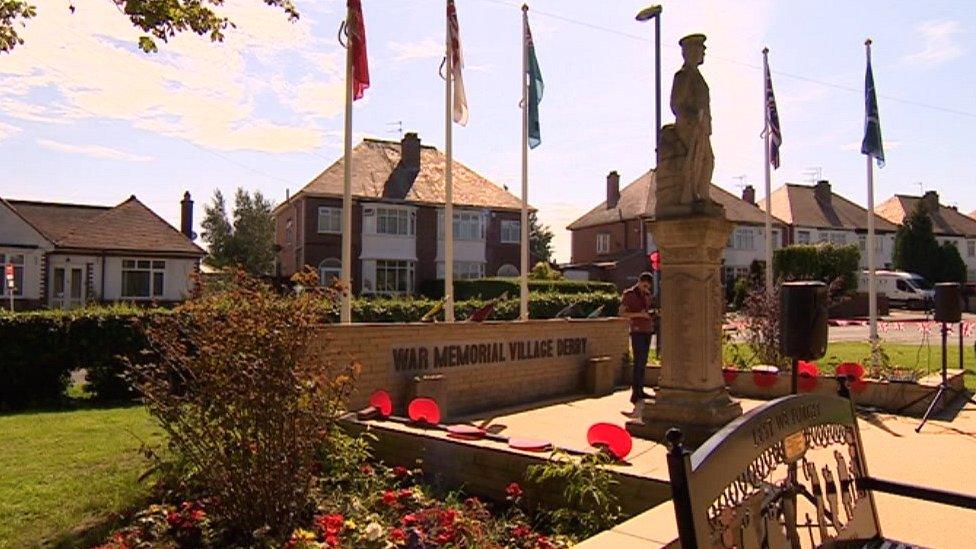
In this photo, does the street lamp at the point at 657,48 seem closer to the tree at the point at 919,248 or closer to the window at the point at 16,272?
the window at the point at 16,272

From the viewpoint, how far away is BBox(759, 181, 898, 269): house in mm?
52469

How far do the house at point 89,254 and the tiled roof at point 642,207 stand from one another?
26575 mm

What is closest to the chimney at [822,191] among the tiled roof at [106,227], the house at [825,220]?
the house at [825,220]

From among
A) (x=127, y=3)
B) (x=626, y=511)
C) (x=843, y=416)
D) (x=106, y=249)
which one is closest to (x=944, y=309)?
(x=626, y=511)

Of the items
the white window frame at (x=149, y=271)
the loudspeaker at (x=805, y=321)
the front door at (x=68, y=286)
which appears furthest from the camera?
the white window frame at (x=149, y=271)

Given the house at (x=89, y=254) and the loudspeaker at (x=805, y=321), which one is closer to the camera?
the loudspeaker at (x=805, y=321)

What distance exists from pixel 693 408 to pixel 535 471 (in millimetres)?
3047

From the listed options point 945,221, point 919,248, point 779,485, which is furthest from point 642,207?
point 779,485

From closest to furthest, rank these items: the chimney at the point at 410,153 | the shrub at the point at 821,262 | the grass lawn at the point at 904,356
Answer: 1. the grass lawn at the point at 904,356
2. the chimney at the point at 410,153
3. the shrub at the point at 821,262

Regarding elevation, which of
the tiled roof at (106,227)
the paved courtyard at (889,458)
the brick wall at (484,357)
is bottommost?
the paved courtyard at (889,458)

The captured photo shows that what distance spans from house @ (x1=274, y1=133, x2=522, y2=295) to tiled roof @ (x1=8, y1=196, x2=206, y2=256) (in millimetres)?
5981

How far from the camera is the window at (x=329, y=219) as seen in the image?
114ft

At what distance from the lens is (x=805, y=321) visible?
20.8 feet

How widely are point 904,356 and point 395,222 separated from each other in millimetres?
25282
